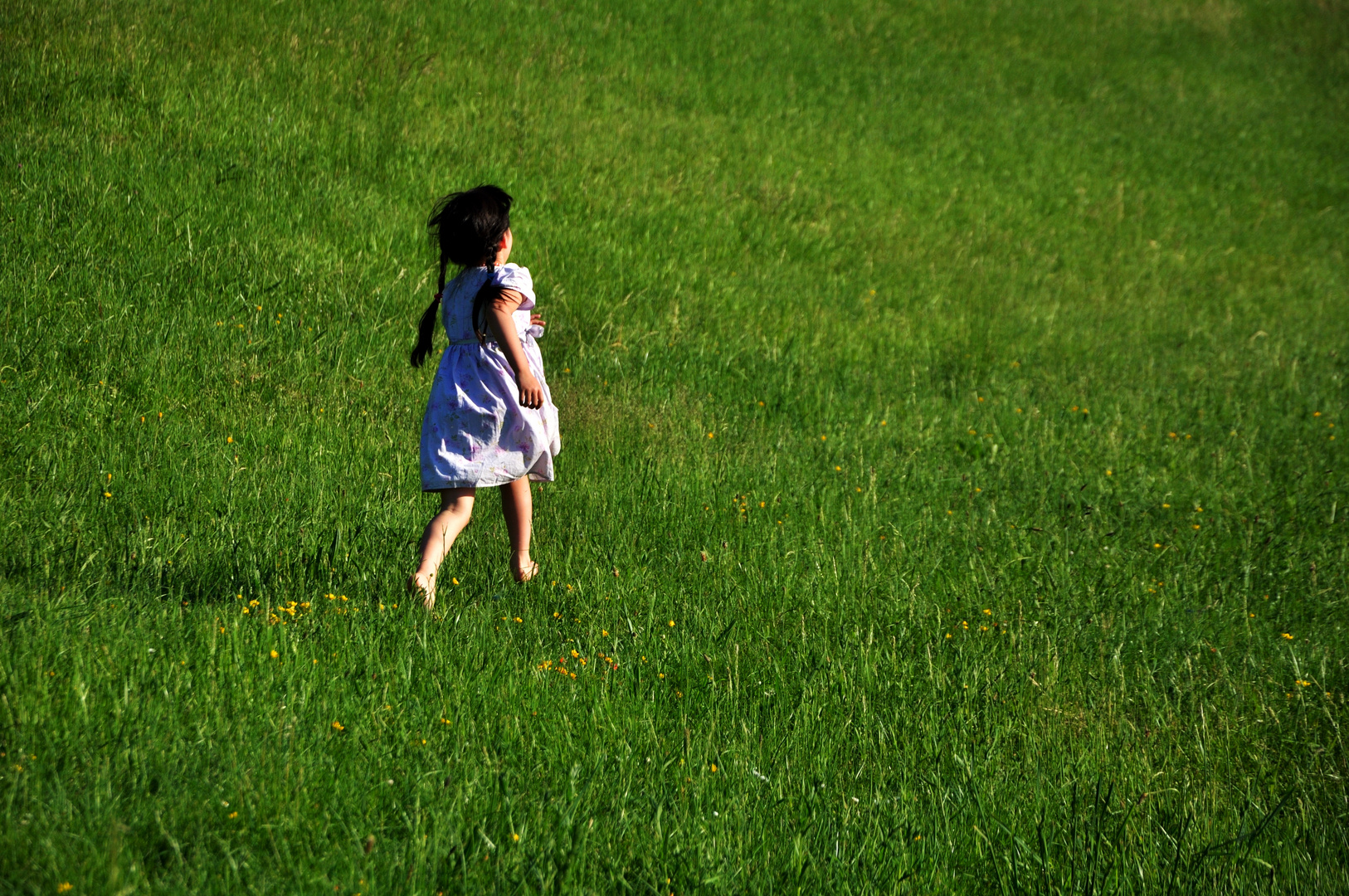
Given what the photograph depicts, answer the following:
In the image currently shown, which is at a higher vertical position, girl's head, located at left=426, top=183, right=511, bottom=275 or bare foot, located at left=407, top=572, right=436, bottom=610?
girl's head, located at left=426, top=183, right=511, bottom=275

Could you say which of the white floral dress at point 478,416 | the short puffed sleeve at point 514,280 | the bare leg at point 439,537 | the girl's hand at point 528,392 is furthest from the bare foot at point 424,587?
the short puffed sleeve at point 514,280

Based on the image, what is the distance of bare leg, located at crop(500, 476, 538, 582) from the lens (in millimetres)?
3971

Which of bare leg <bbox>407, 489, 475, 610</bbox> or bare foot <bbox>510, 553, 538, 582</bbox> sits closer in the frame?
bare leg <bbox>407, 489, 475, 610</bbox>

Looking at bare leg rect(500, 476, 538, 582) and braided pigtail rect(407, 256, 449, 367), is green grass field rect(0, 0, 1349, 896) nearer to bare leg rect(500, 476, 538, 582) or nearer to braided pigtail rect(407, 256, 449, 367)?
bare leg rect(500, 476, 538, 582)

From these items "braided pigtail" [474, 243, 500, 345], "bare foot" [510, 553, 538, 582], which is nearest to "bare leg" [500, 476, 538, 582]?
"bare foot" [510, 553, 538, 582]

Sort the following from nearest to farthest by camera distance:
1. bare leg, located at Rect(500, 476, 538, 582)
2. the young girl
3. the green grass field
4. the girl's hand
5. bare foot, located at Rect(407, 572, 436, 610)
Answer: the green grass field, bare foot, located at Rect(407, 572, 436, 610), the girl's hand, the young girl, bare leg, located at Rect(500, 476, 538, 582)

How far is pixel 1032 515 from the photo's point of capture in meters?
5.61

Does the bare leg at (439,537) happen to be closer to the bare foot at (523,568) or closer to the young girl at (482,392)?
the young girl at (482,392)

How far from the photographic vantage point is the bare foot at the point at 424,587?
11.8 feet

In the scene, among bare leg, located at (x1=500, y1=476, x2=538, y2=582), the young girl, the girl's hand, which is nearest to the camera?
the girl's hand

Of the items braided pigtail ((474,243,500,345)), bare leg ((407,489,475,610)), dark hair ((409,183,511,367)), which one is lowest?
bare leg ((407,489,475,610))

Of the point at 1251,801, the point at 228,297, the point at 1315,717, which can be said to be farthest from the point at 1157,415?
the point at 228,297

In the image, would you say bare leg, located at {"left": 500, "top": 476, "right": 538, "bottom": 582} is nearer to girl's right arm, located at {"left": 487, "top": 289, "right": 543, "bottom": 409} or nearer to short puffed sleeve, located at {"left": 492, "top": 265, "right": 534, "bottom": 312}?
girl's right arm, located at {"left": 487, "top": 289, "right": 543, "bottom": 409}

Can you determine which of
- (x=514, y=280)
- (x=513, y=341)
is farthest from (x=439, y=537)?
(x=514, y=280)
